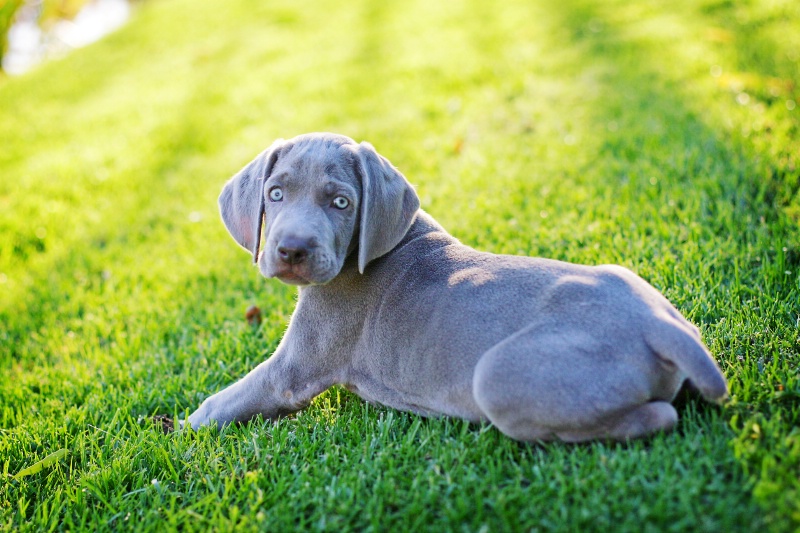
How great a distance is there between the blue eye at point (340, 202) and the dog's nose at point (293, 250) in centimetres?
36

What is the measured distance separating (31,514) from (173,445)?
A: 0.76m

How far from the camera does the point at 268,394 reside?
4035 mm

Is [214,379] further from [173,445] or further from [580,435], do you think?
[580,435]

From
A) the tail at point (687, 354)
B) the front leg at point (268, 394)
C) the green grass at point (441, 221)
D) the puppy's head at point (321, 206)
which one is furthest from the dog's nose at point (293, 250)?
the tail at point (687, 354)

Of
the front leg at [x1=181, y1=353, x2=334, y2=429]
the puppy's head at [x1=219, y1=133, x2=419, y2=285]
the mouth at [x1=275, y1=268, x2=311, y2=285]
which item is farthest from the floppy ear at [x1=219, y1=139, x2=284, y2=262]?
the front leg at [x1=181, y1=353, x2=334, y2=429]

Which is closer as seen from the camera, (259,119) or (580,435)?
(580,435)

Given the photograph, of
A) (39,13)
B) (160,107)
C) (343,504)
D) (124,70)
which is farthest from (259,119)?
(39,13)

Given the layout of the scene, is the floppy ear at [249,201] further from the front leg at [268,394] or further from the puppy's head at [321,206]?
the front leg at [268,394]

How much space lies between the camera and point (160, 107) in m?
11.7

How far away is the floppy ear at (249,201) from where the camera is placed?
13.3 feet

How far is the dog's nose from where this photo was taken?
140 inches

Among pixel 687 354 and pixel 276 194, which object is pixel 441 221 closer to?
pixel 276 194

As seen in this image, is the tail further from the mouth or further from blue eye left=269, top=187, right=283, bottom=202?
blue eye left=269, top=187, right=283, bottom=202

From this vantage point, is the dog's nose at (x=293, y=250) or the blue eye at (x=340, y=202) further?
the blue eye at (x=340, y=202)
